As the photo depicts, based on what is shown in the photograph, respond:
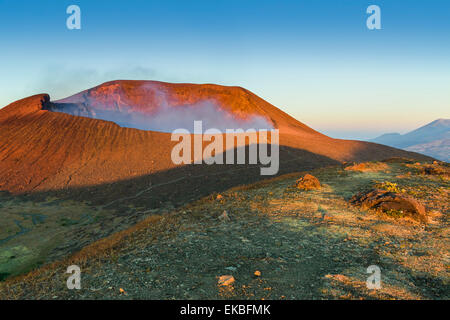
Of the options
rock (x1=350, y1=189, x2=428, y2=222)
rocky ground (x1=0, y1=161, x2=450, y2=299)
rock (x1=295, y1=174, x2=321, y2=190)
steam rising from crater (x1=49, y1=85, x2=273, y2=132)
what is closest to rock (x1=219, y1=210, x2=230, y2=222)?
rocky ground (x1=0, y1=161, x2=450, y2=299)

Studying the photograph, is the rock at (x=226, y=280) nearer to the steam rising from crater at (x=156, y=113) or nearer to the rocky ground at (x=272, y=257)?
the rocky ground at (x=272, y=257)

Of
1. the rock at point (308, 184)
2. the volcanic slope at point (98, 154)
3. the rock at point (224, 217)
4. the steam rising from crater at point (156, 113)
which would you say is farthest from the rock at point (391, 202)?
the steam rising from crater at point (156, 113)

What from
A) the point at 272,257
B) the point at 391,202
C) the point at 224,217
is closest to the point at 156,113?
the point at 224,217

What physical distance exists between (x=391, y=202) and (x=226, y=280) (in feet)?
20.0

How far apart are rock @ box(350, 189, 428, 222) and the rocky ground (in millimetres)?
210

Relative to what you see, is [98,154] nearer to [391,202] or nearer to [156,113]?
[156,113]

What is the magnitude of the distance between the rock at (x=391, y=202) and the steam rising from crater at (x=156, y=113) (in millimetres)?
39065

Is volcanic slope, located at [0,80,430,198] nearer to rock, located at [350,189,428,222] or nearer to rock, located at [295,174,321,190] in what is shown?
rock, located at [295,174,321,190]

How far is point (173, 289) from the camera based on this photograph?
461cm

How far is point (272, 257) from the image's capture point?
18.6 ft

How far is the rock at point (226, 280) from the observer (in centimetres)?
464

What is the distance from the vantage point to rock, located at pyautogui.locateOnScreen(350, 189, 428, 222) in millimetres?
7559
